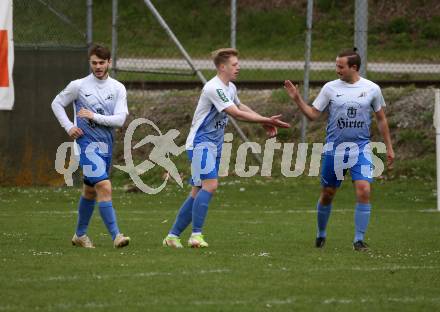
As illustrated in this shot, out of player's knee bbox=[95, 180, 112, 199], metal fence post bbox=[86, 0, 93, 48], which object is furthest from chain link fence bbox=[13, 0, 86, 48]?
player's knee bbox=[95, 180, 112, 199]

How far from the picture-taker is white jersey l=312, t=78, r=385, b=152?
10.8m

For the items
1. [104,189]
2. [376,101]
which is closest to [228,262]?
[104,189]

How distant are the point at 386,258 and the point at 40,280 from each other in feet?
10.3

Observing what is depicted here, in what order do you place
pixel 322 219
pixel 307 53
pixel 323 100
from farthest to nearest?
pixel 307 53
pixel 322 219
pixel 323 100

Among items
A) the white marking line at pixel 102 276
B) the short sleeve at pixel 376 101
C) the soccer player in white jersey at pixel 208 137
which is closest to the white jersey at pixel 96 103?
the soccer player in white jersey at pixel 208 137

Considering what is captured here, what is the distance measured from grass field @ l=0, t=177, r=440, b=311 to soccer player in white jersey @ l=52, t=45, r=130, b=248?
346 mm

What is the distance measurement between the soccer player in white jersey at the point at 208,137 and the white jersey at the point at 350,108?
1.71ft

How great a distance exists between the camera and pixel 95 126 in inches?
422

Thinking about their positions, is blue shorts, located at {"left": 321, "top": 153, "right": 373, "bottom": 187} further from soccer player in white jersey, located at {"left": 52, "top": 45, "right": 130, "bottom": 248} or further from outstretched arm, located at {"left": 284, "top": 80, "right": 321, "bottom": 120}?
soccer player in white jersey, located at {"left": 52, "top": 45, "right": 130, "bottom": 248}

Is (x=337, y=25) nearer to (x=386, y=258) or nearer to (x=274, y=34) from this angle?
(x=274, y=34)

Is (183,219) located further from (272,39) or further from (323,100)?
(272,39)

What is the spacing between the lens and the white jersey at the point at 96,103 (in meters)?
10.7

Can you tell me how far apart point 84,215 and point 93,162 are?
589 mm

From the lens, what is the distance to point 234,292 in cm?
807
